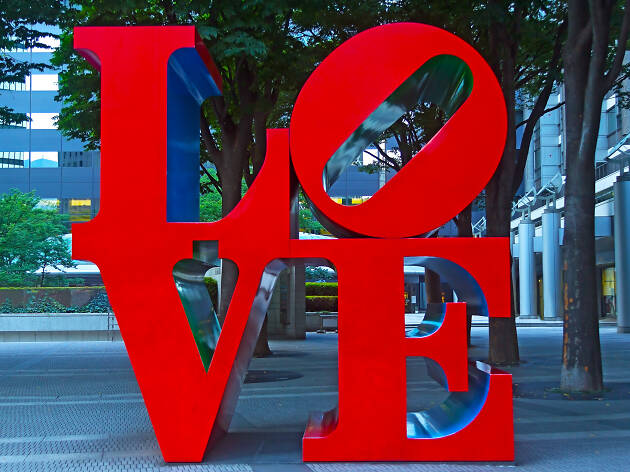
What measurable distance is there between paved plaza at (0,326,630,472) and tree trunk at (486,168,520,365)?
1.28 ft

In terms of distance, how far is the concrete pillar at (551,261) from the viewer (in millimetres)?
39000

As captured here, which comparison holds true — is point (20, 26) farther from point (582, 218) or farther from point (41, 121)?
point (41, 121)

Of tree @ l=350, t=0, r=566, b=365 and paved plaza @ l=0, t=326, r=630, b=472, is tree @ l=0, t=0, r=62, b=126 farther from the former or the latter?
tree @ l=350, t=0, r=566, b=365

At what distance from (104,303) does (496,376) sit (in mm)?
22661

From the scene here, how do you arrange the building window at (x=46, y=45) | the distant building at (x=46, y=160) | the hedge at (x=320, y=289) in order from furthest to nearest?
1. the distant building at (x=46, y=160)
2. the hedge at (x=320, y=289)
3. the building window at (x=46, y=45)

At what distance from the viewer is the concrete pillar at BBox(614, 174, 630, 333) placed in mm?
28172

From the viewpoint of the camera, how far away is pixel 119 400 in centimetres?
1207

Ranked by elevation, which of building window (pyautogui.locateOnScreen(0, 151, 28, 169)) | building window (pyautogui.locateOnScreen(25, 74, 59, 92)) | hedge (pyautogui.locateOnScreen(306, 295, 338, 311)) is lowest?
hedge (pyautogui.locateOnScreen(306, 295, 338, 311))

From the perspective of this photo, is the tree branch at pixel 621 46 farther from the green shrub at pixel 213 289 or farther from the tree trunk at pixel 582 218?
the green shrub at pixel 213 289

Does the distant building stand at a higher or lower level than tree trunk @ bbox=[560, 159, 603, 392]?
higher

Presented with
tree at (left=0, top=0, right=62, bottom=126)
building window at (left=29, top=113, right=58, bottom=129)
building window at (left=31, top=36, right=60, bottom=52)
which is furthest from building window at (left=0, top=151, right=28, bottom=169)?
tree at (left=0, top=0, right=62, bottom=126)

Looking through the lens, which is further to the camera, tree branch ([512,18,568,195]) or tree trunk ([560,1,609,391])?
tree branch ([512,18,568,195])

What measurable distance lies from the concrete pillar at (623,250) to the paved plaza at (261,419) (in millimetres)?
10310

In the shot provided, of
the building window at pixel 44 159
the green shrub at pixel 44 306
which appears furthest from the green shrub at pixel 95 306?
the building window at pixel 44 159
